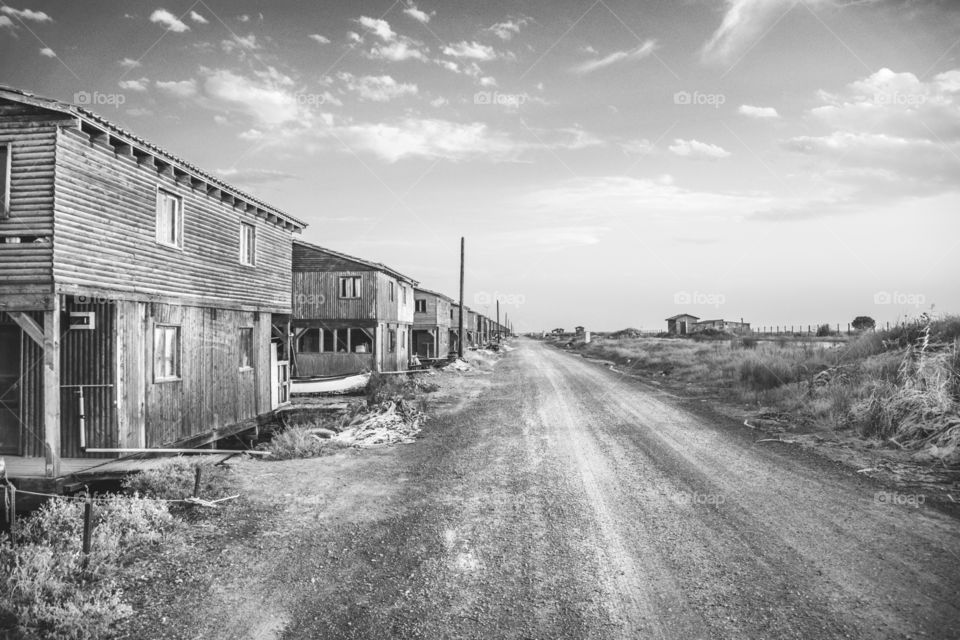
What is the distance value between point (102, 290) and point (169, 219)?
309 cm

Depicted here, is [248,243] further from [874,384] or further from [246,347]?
[874,384]

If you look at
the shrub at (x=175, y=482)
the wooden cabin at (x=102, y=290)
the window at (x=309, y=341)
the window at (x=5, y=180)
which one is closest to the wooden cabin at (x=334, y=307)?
the window at (x=309, y=341)

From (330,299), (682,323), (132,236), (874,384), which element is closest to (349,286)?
(330,299)

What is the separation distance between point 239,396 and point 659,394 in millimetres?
14650

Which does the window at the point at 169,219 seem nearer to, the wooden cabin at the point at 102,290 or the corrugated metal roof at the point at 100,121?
the wooden cabin at the point at 102,290

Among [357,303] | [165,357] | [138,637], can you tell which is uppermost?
[357,303]

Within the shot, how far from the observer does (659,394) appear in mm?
18875

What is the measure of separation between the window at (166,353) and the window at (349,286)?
14.4 m

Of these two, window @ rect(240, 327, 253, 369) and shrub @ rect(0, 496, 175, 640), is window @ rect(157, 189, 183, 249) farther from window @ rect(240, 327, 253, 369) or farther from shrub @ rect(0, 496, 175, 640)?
shrub @ rect(0, 496, 175, 640)

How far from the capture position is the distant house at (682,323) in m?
89.8

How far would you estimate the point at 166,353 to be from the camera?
1102 centimetres

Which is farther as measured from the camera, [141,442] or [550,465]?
[141,442]

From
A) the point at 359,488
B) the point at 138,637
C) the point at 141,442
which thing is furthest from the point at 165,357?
the point at 138,637

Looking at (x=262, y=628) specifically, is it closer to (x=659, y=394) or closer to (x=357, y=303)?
(x=659, y=394)
